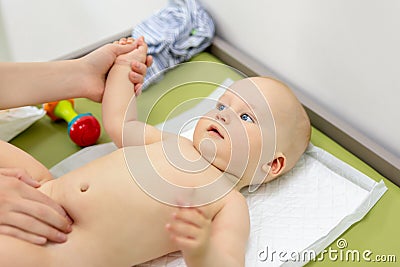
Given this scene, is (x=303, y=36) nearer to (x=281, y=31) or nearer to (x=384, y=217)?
(x=281, y=31)

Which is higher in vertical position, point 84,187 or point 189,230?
point 189,230

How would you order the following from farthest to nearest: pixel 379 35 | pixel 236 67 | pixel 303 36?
pixel 236 67 < pixel 303 36 < pixel 379 35

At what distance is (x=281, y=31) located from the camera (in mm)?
1388

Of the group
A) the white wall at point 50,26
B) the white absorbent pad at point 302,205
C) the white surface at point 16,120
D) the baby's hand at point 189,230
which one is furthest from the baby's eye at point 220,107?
the white wall at point 50,26

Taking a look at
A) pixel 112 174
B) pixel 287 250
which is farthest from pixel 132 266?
pixel 287 250

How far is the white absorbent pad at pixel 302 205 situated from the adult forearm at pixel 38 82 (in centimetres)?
15

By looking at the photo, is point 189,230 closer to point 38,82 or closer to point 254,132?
point 254,132

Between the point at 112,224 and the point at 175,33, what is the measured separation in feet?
2.23

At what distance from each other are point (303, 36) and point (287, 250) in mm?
531

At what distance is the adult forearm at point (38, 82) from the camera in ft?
3.94

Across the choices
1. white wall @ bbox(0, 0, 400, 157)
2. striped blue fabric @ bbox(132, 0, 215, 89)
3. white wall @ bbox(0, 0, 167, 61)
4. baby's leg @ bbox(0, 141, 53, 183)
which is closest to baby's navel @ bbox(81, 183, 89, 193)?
baby's leg @ bbox(0, 141, 53, 183)

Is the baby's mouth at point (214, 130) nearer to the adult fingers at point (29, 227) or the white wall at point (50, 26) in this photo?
the adult fingers at point (29, 227)

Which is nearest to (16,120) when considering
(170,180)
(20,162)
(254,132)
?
(20,162)

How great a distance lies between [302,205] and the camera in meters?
1.18
